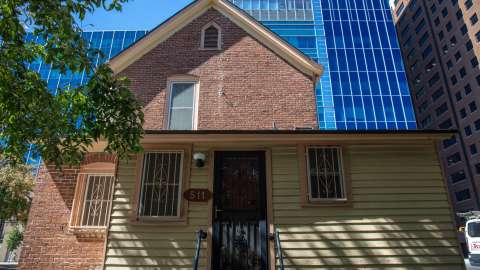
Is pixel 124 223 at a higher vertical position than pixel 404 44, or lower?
lower

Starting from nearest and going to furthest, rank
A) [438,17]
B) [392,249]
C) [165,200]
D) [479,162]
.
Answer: [392,249] < [165,200] < [479,162] < [438,17]

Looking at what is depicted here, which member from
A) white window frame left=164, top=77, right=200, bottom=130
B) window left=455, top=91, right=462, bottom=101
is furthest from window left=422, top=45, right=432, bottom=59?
white window frame left=164, top=77, right=200, bottom=130

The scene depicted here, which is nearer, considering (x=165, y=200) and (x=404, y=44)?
(x=165, y=200)

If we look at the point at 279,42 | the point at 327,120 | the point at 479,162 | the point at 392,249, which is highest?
the point at 327,120

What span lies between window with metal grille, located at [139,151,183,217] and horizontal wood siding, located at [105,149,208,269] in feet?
0.96

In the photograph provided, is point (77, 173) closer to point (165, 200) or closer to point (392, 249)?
point (165, 200)

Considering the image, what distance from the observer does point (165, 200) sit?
8.12 metres

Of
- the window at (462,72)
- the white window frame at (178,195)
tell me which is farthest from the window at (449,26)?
the white window frame at (178,195)

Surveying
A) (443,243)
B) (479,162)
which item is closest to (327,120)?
(479,162)

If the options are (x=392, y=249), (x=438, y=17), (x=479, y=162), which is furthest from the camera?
(x=438, y=17)

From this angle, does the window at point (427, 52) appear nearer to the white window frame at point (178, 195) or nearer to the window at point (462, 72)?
the window at point (462, 72)

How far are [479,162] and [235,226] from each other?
174 ft

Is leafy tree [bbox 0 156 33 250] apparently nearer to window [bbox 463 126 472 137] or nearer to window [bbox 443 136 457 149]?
window [bbox 463 126 472 137]

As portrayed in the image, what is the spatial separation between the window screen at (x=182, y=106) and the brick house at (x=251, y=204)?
323 centimetres
